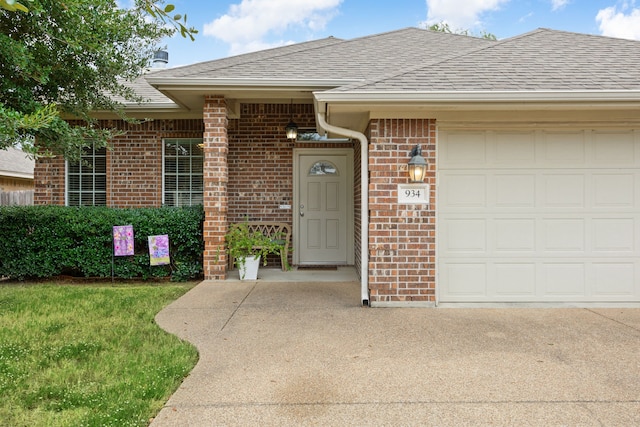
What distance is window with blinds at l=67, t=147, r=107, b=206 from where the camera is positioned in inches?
320

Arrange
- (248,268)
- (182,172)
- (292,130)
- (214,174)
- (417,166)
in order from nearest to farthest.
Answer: (417,166) → (214,174) → (248,268) → (292,130) → (182,172)

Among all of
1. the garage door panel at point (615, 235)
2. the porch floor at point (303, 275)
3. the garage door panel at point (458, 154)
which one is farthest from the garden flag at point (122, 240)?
the garage door panel at point (615, 235)

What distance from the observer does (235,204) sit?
791cm

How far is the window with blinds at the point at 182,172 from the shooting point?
8.10 m

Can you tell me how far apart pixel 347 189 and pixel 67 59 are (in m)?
4.88

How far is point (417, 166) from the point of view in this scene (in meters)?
4.70

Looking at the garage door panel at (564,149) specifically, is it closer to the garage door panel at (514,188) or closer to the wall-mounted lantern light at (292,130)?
the garage door panel at (514,188)

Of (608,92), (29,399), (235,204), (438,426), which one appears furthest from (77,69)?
(608,92)

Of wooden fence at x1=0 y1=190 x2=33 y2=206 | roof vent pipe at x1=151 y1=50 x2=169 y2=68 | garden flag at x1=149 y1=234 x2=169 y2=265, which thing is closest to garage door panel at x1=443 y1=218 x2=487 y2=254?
garden flag at x1=149 y1=234 x2=169 y2=265

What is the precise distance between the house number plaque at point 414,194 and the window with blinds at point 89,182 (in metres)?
6.00

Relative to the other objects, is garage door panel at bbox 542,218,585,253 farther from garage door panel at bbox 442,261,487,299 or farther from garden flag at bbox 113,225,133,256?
garden flag at bbox 113,225,133,256

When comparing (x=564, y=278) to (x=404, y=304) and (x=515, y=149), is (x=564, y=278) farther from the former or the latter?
(x=404, y=304)

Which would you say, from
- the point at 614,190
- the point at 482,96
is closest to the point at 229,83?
the point at 482,96

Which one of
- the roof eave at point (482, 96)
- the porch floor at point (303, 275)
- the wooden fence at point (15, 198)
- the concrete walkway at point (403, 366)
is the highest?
the roof eave at point (482, 96)
